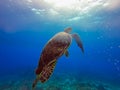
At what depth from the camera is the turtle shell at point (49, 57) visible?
1.85m

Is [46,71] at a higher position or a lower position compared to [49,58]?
lower

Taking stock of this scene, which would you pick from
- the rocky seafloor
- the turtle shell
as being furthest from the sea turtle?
the rocky seafloor

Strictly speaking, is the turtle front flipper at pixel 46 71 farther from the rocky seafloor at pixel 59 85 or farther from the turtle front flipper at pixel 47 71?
the rocky seafloor at pixel 59 85

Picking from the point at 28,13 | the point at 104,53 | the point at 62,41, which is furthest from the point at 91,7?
the point at 104,53

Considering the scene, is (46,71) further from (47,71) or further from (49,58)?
(49,58)

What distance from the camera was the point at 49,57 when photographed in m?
1.96

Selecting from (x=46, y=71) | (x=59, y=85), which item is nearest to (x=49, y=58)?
(x=46, y=71)

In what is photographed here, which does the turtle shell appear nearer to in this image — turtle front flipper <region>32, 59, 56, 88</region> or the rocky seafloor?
turtle front flipper <region>32, 59, 56, 88</region>

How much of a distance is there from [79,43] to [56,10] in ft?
65.4

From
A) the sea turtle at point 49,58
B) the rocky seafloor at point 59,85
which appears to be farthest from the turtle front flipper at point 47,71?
the rocky seafloor at point 59,85

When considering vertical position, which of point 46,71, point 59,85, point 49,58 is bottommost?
point 46,71

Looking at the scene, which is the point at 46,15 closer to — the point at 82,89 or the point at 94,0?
the point at 94,0

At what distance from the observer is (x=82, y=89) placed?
1099cm

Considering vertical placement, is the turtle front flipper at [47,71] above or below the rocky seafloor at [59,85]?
below
